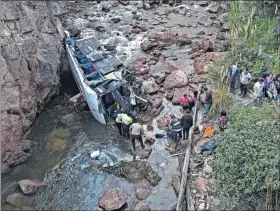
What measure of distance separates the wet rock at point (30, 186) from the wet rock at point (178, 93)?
6199 mm

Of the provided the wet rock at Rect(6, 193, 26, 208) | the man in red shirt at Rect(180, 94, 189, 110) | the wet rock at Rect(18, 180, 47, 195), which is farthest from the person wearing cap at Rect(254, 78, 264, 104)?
the wet rock at Rect(6, 193, 26, 208)

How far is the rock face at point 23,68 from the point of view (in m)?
14.7

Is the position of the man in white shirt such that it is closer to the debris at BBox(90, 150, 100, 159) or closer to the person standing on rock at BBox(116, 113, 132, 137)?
the person standing on rock at BBox(116, 113, 132, 137)

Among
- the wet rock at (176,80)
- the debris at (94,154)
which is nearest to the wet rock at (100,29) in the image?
the wet rock at (176,80)

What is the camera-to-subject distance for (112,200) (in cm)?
1230

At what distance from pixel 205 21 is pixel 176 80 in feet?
23.6

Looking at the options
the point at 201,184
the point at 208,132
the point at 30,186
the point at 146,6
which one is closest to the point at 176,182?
the point at 201,184

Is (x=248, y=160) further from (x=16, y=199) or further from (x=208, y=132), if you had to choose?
(x=16, y=199)

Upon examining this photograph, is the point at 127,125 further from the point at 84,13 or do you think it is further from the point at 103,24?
the point at 84,13

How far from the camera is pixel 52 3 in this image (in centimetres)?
2133

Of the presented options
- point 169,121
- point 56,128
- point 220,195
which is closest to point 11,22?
point 56,128

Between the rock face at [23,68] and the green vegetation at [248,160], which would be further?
the rock face at [23,68]

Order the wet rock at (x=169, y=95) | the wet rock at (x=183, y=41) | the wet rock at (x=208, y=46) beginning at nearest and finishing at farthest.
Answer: the wet rock at (x=169, y=95) < the wet rock at (x=208, y=46) < the wet rock at (x=183, y=41)

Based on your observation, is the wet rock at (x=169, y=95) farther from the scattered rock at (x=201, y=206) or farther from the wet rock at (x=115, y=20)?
the wet rock at (x=115, y=20)
